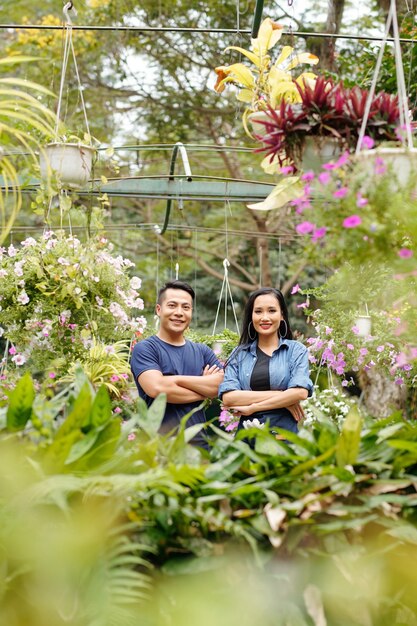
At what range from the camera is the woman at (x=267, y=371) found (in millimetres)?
3143

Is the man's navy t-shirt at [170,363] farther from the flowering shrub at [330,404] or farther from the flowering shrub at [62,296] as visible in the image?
the flowering shrub at [330,404]

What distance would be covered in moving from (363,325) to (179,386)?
104 inches

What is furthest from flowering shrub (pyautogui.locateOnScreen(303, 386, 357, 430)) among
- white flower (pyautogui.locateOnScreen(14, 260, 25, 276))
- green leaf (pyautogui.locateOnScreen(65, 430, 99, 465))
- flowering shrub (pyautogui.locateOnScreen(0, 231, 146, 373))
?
green leaf (pyautogui.locateOnScreen(65, 430, 99, 465))

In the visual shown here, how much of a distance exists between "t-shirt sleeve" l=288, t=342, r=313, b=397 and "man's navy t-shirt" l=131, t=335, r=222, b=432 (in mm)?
412

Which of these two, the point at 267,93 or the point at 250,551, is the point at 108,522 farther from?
the point at 267,93

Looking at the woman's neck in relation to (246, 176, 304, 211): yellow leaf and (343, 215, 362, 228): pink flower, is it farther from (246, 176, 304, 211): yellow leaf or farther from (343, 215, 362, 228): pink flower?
(343, 215, 362, 228): pink flower

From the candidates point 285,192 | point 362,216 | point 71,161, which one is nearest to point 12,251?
point 71,161

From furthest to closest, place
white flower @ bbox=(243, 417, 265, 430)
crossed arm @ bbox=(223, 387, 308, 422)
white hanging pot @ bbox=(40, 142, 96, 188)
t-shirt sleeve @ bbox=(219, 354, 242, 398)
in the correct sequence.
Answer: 1. white hanging pot @ bbox=(40, 142, 96, 188)
2. t-shirt sleeve @ bbox=(219, 354, 242, 398)
3. crossed arm @ bbox=(223, 387, 308, 422)
4. white flower @ bbox=(243, 417, 265, 430)

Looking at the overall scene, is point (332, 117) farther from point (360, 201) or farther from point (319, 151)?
point (360, 201)

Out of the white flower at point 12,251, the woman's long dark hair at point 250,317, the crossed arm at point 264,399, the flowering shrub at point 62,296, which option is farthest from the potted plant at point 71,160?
the crossed arm at point 264,399

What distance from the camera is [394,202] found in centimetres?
182

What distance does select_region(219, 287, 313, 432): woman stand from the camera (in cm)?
314

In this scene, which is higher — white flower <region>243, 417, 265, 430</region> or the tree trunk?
white flower <region>243, 417, 265, 430</region>

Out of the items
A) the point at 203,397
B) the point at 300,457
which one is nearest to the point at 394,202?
the point at 300,457
